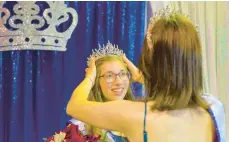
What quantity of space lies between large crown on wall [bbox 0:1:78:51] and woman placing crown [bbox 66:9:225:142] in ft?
5.91

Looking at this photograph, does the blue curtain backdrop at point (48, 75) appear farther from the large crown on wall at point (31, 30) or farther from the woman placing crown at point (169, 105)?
the woman placing crown at point (169, 105)

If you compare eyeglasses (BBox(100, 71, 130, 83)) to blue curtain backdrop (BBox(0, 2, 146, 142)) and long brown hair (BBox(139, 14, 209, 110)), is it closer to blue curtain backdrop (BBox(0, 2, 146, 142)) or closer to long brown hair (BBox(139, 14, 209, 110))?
blue curtain backdrop (BBox(0, 2, 146, 142))

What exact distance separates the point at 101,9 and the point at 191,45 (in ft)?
6.19

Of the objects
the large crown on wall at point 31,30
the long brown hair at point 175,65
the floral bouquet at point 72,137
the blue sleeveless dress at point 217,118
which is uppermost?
the large crown on wall at point 31,30

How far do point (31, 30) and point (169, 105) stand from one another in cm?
195

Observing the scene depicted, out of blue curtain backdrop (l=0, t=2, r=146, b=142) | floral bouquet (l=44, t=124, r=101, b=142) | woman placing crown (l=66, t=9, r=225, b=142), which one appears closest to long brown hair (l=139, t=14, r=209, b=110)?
woman placing crown (l=66, t=9, r=225, b=142)

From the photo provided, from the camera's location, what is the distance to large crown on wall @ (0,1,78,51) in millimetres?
2797

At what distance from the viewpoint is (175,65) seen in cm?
102

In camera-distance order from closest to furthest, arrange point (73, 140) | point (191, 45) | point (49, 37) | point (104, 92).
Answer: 1. point (191, 45)
2. point (73, 140)
3. point (104, 92)
4. point (49, 37)

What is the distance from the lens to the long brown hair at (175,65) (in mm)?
1017

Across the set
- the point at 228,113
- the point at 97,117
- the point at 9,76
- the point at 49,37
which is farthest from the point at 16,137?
the point at 97,117

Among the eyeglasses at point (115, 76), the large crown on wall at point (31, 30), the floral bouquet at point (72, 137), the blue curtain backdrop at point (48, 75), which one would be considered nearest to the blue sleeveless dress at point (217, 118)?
the floral bouquet at point (72, 137)

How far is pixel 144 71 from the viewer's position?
1.06 metres

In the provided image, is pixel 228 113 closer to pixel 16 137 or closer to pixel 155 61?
pixel 16 137
